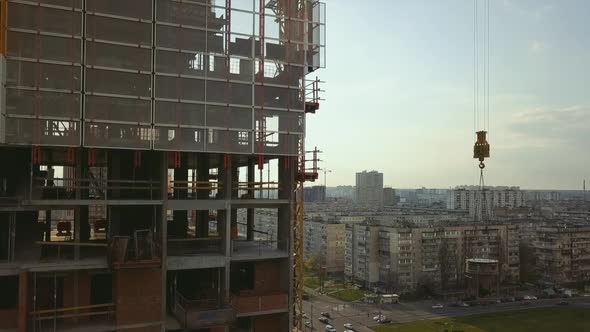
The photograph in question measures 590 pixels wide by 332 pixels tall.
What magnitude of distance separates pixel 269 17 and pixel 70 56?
6868mm

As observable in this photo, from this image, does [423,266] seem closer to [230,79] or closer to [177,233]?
[177,233]

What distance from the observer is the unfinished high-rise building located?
605 inches

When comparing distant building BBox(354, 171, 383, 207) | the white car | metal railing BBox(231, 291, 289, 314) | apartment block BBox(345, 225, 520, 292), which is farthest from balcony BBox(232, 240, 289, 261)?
distant building BBox(354, 171, 383, 207)

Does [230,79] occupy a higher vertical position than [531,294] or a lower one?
higher

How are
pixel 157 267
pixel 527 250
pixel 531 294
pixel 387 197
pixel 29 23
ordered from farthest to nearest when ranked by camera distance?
pixel 387 197, pixel 527 250, pixel 531 294, pixel 157 267, pixel 29 23

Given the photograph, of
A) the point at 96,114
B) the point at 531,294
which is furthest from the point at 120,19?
the point at 531,294

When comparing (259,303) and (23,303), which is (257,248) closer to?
(259,303)

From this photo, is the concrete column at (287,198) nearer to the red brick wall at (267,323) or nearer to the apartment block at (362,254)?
the red brick wall at (267,323)

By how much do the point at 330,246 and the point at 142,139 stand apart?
67611 millimetres

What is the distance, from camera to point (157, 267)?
53.3ft

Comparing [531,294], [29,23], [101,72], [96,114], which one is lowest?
[531,294]

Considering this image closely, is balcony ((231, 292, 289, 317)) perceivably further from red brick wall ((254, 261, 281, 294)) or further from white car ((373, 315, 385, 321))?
white car ((373, 315, 385, 321))

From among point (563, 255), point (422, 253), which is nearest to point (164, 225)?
point (422, 253)

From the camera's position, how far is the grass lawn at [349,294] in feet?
212
